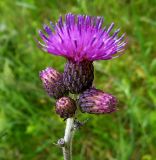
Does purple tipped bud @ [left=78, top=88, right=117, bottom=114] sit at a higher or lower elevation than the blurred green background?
lower

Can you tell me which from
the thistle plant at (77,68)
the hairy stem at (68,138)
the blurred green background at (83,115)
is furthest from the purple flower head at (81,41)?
the blurred green background at (83,115)

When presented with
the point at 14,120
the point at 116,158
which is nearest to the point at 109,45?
the point at 116,158

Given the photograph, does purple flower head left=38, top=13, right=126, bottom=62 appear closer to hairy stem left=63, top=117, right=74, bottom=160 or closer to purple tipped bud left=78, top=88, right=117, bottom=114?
purple tipped bud left=78, top=88, right=117, bottom=114

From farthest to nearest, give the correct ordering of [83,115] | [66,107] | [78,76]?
[83,115] → [78,76] → [66,107]

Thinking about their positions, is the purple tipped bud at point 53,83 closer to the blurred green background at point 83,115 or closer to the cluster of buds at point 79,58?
the cluster of buds at point 79,58

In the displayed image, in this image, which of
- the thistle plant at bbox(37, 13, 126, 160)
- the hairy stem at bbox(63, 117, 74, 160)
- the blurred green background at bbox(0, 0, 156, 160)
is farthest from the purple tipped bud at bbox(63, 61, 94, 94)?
the blurred green background at bbox(0, 0, 156, 160)

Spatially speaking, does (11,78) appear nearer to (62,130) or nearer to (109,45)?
(62,130)

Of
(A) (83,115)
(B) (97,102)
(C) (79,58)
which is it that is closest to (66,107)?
(B) (97,102)

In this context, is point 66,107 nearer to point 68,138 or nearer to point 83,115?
point 68,138
